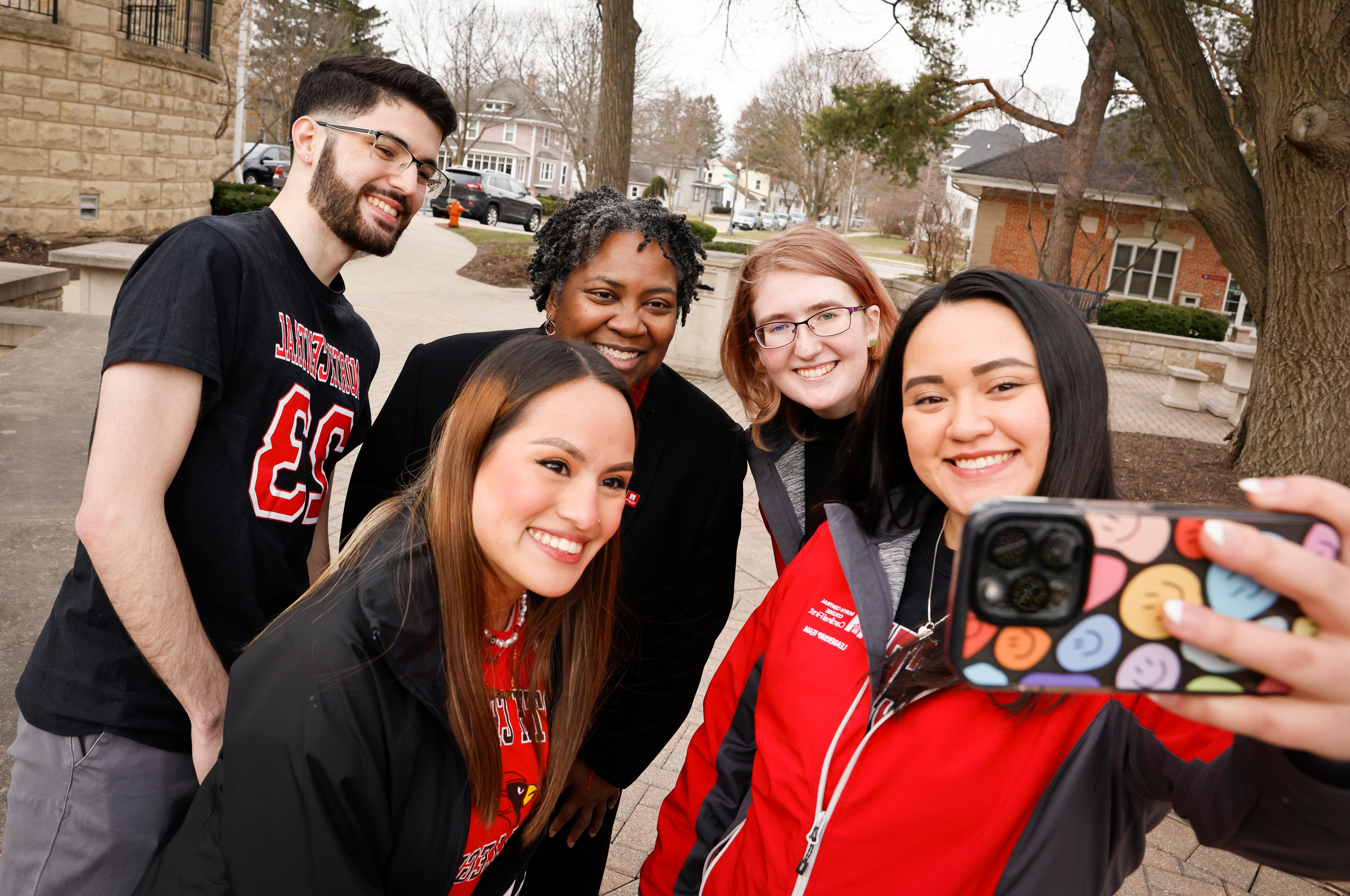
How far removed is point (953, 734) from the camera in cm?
152

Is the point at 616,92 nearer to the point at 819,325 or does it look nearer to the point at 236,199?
the point at 236,199

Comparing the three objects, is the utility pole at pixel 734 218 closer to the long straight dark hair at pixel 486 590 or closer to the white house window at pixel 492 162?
the white house window at pixel 492 162

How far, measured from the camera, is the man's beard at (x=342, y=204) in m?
2.34

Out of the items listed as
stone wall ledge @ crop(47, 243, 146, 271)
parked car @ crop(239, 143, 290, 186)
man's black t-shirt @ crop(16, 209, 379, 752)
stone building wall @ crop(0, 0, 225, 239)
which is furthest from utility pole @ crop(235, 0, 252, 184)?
man's black t-shirt @ crop(16, 209, 379, 752)

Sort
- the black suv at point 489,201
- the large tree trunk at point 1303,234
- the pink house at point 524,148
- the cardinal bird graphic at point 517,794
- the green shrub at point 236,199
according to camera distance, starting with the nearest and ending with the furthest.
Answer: the cardinal bird graphic at point 517,794 < the large tree trunk at point 1303,234 < the green shrub at point 236,199 < the black suv at point 489,201 < the pink house at point 524,148

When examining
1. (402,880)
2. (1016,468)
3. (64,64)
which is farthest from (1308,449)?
(64,64)

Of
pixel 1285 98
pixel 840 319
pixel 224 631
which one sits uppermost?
pixel 1285 98

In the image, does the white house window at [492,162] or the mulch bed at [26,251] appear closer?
the mulch bed at [26,251]

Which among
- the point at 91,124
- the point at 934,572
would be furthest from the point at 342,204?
the point at 91,124

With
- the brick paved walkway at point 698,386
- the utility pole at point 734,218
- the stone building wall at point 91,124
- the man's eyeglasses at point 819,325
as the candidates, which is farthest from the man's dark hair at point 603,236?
the utility pole at point 734,218

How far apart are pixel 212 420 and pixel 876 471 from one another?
4.91 feet

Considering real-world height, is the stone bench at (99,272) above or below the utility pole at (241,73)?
below

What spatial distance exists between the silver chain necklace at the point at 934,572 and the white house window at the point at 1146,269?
2777 centimetres

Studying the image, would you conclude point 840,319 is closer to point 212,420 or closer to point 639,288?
point 639,288
